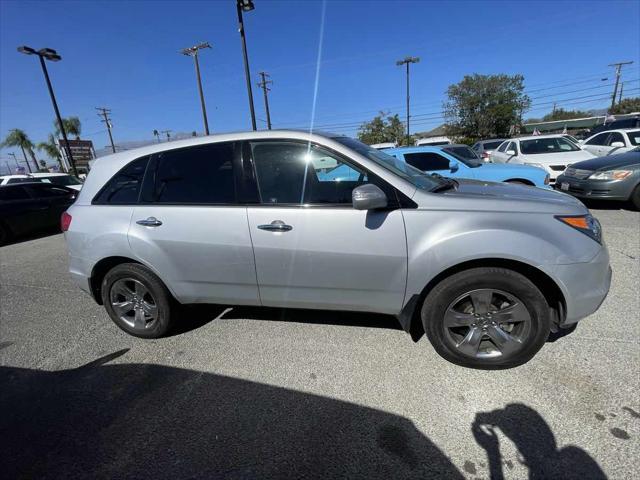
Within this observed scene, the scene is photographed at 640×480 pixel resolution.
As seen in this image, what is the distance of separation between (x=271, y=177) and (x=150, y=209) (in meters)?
1.09

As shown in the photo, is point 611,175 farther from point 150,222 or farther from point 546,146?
point 150,222

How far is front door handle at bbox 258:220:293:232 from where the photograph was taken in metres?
2.50

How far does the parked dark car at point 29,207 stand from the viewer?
A: 27.0 ft

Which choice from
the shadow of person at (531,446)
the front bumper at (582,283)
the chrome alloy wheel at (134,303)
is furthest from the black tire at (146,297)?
the front bumper at (582,283)

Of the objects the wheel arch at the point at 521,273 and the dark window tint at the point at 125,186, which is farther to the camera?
the dark window tint at the point at 125,186

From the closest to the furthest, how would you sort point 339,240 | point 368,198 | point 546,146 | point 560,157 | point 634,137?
1. point 368,198
2. point 339,240
3. point 560,157
4. point 546,146
5. point 634,137

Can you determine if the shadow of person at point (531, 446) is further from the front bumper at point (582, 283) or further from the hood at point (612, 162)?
the hood at point (612, 162)

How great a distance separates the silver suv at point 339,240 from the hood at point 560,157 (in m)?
8.33

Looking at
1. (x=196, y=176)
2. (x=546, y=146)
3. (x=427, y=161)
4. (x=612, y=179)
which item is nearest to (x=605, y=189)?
(x=612, y=179)

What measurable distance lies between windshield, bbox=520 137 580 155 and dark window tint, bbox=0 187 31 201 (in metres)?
13.9

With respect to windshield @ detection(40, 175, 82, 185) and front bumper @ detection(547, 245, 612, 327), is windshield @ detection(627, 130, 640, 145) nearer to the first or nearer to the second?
front bumper @ detection(547, 245, 612, 327)

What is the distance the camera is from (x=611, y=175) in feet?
22.1

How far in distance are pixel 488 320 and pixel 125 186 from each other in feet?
10.4

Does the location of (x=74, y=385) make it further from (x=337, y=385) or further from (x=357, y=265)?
(x=357, y=265)
